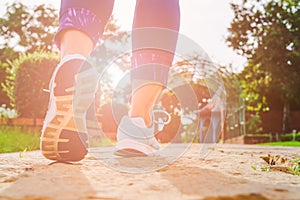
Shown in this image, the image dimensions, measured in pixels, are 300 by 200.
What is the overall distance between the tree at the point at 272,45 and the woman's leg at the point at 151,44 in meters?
13.5

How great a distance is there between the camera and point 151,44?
1834 mm

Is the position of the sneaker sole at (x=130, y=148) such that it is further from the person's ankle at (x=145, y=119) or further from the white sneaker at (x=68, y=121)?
the white sneaker at (x=68, y=121)

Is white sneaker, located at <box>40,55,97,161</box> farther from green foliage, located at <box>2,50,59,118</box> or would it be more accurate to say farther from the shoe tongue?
green foliage, located at <box>2,50,59,118</box>

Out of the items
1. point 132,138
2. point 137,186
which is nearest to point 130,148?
point 132,138

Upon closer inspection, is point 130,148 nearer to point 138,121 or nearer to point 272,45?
point 138,121

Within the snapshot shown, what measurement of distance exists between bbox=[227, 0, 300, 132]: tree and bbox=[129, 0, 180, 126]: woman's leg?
13.5 m

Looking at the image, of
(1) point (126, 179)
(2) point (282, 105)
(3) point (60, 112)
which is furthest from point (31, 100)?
(2) point (282, 105)

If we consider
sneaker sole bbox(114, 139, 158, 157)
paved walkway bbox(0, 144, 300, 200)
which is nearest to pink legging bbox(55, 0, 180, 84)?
sneaker sole bbox(114, 139, 158, 157)

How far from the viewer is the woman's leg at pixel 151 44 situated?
178 centimetres

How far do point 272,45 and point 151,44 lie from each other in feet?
44.9

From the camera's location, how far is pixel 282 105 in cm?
1800

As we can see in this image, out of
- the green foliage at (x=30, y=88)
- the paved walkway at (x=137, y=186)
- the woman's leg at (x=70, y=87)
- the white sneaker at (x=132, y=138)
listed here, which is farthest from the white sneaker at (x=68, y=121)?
the green foliage at (x=30, y=88)

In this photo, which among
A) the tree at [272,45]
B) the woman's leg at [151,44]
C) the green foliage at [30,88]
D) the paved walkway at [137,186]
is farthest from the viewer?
the tree at [272,45]

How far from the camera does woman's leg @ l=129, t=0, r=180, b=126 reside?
1.78 meters
